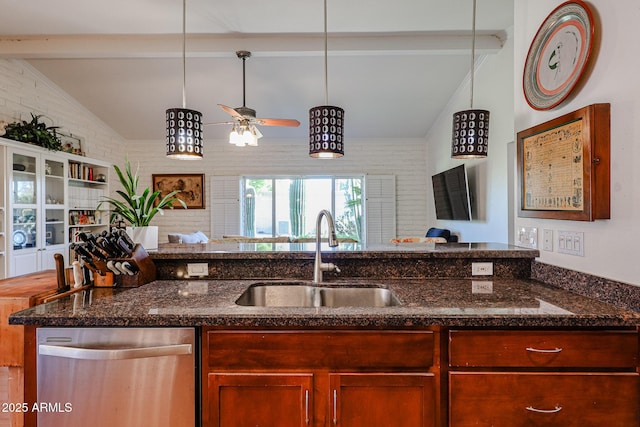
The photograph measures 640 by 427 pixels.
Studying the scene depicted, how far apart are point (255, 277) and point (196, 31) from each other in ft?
9.76

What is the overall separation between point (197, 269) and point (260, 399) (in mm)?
840

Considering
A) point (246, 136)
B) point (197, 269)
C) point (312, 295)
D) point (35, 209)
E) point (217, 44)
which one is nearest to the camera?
point (312, 295)

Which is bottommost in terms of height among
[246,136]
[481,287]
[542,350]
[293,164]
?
[542,350]

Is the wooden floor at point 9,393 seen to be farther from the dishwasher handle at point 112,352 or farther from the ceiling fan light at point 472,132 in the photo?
the ceiling fan light at point 472,132

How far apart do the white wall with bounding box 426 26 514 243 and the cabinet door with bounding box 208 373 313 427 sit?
3035 mm

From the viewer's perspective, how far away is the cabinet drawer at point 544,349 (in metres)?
1.14

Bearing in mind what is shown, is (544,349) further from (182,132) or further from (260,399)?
(182,132)

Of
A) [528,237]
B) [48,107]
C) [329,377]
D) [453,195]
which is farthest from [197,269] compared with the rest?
[48,107]

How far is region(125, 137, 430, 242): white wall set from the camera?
6.24 metres

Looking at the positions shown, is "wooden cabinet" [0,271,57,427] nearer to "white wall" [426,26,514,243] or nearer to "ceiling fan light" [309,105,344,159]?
Result: "ceiling fan light" [309,105,344,159]

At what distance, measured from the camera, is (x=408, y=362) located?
1.18 metres

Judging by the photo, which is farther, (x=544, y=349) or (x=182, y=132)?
(x=182, y=132)

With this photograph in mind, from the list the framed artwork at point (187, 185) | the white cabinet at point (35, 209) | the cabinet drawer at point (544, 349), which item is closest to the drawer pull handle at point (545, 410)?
the cabinet drawer at point (544, 349)

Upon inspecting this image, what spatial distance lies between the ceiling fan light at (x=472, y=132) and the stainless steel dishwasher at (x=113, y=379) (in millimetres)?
1927
